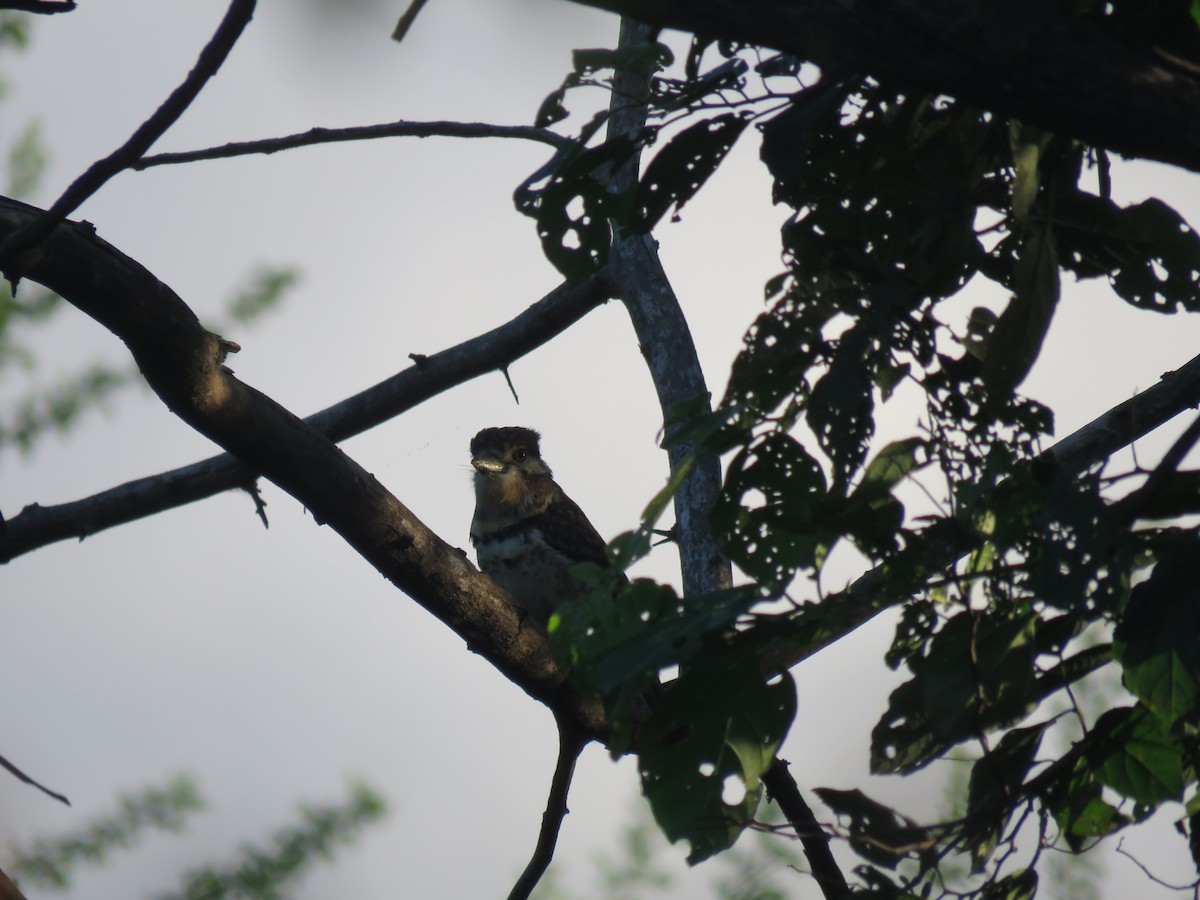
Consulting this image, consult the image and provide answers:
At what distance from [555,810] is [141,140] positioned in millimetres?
2382

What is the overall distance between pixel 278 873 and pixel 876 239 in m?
3.82

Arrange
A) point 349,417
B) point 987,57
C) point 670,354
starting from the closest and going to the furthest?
1. point 987,57
2. point 670,354
3. point 349,417

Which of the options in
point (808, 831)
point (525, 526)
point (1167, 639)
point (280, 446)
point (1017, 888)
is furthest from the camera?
point (525, 526)

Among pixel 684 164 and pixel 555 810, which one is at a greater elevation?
pixel 684 164

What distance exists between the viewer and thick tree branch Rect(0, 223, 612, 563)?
15.4 feet

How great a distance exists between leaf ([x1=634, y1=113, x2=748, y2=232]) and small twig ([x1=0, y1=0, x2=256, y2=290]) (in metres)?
0.78

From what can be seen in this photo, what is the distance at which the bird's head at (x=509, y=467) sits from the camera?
616cm

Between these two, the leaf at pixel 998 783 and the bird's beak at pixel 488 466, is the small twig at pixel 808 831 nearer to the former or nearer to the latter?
the leaf at pixel 998 783

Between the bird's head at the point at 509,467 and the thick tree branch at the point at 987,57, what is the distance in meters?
4.44

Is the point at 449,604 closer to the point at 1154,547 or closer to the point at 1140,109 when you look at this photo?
the point at 1154,547

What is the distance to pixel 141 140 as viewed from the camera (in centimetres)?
240

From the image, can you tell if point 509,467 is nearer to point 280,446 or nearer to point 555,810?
point 555,810

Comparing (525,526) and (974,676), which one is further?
(525,526)

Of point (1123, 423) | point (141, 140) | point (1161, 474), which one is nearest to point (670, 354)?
point (1123, 423)
